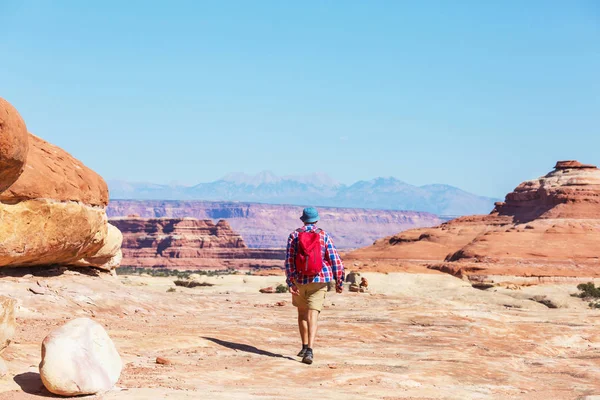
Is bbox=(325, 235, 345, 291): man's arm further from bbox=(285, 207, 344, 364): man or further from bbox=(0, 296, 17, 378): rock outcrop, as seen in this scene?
bbox=(0, 296, 17, 378): rock outcrop

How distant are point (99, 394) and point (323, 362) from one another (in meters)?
3.93

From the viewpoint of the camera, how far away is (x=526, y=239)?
56.6 meters

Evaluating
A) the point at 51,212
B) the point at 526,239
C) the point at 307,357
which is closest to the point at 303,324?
the point at 307,357

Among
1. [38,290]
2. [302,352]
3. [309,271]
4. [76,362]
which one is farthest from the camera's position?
[38,290]

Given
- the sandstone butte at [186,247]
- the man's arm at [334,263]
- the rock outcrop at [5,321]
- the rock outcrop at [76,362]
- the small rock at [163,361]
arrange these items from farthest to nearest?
the sandstone butte at [186,247] < the man's arm at [334,263] < the small rock at [163,361] < the rock outcrop at [5,321] < the rock outcrop at [76,362]

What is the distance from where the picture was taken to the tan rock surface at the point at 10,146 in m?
7.42

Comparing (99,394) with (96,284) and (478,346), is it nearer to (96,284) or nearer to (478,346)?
(478,346)

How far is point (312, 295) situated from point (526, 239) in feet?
160

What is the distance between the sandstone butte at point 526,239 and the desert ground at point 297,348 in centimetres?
3122

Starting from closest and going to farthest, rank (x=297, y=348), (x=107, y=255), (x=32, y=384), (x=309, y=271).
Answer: (x=32, y=384), (x=309, y=271), (x=297, y=348), (x=107, y=255)

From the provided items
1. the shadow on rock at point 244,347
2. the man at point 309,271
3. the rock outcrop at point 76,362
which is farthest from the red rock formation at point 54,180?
the rock outcrop at point 76,362

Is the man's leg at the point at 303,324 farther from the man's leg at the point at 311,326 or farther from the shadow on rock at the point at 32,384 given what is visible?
the shadow on rock at the point at 32,384

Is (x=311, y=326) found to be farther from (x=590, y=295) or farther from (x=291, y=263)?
(x=590, y=295)

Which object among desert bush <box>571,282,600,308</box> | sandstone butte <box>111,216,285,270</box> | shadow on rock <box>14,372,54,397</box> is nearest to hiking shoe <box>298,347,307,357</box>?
shadow on rock <box>14,372,54,397</box>
